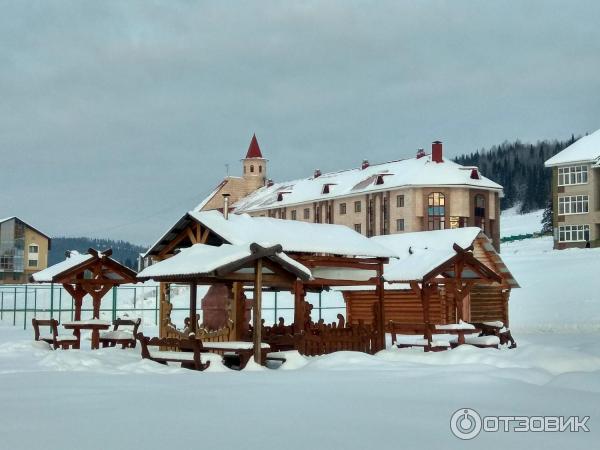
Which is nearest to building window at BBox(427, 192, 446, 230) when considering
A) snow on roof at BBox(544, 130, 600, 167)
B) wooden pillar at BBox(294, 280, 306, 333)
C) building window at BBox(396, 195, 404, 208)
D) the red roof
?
building window at BBox(396, 195, 404, 208)

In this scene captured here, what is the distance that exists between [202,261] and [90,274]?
803 centimetres

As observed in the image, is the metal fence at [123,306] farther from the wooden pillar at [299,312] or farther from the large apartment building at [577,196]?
the wooden pillar at [299,312]

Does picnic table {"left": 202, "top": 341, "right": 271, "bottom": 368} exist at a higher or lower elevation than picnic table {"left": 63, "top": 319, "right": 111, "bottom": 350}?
lower

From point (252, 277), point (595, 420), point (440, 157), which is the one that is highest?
point (440, 157)

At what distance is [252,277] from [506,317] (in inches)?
877

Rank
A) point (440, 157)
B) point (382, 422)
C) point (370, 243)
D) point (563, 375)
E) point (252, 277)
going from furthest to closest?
point (440, 157), point (370, 243), point (252, 277), point (563, 375), point (382, 422)

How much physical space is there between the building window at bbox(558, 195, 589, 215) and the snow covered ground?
63.5m

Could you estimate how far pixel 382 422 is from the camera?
9.69 metres

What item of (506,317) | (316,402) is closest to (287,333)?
(316,402)

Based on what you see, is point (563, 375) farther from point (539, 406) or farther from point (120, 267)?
point (120, 267)

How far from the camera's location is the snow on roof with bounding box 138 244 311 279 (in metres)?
17.8

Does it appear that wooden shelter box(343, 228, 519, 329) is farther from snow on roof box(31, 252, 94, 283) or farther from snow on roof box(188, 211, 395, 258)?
snow on roof box(31, 252, 94, 283)

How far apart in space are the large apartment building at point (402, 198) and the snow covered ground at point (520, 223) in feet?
211

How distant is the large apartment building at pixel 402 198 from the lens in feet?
203
